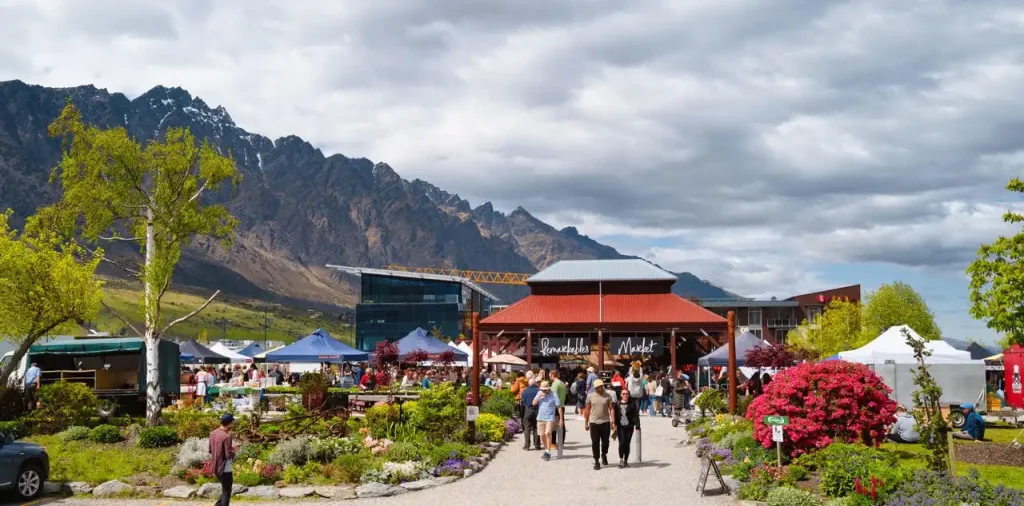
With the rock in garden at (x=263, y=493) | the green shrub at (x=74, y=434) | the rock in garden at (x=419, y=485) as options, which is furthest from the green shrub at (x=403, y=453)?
the green shrub at (x=74, y=434)

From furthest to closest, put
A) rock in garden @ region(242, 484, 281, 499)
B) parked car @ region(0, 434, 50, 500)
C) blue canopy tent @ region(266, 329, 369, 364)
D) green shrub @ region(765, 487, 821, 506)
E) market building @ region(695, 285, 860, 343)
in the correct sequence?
market building @ region(695, 285, 860, 343) < blue canopy tent @ region(266, 329, 369, 364) < rock in garden @ region(242, 484, 281, 499) < parked car @ region(0, 434, 50, 500) < green shrub @ region(765, 487, 821, 506)

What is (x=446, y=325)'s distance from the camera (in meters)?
173

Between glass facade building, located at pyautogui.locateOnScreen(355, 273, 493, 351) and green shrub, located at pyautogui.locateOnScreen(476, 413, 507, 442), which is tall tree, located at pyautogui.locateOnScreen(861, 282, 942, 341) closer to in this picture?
green shrub, located at pyautogui.locateOnScreen(476, 413, 507, 442)

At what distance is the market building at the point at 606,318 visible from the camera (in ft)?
183

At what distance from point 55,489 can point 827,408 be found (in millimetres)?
14305

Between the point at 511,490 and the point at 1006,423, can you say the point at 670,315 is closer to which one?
the point at 1006,423

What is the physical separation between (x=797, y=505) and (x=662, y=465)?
6787mm

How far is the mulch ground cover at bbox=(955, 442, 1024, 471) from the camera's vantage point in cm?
1902

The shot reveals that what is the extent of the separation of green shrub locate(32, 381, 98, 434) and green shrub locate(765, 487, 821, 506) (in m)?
18.6

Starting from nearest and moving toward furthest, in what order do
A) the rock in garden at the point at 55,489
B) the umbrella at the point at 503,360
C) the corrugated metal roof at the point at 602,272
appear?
1. the rock in garden at the point at 55,489
2. the umbrella at the point at 503,360
3. the corrugated metal roof at the point at 602,272

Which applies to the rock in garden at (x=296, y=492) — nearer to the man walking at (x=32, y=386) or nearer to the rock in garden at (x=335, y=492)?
the rock in garden at (x=335, y=492)

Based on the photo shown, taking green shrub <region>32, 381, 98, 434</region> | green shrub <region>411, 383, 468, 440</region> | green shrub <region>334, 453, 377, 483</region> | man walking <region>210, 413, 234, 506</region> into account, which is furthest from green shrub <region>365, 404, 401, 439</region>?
green shrub <region>32, 381, 98, 434</region>

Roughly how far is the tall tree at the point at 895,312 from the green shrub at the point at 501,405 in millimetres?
57717

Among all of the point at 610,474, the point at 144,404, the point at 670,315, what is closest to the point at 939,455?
the point at 610,474
